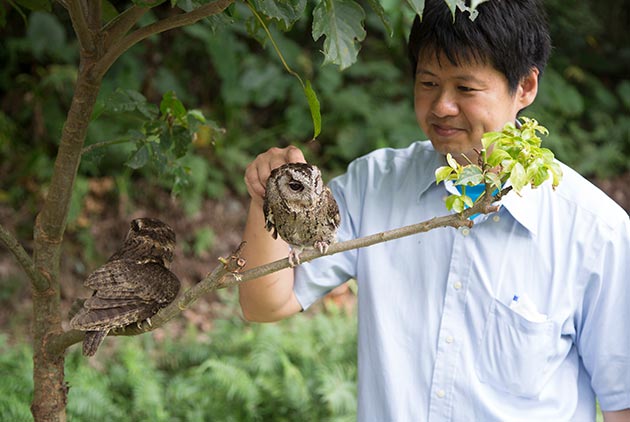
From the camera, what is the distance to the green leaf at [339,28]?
129cm

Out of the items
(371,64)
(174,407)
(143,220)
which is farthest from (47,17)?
(143,220)

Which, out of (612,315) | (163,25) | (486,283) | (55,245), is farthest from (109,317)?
(612,315)

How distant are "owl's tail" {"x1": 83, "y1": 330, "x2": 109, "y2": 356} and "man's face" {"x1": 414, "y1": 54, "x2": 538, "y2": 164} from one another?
3.18 feet

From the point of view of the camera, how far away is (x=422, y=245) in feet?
7.09

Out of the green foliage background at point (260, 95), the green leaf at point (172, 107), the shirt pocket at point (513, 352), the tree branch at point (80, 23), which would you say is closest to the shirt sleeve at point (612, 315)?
the shirt pocket at point (513, 352)

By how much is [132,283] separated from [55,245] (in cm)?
20

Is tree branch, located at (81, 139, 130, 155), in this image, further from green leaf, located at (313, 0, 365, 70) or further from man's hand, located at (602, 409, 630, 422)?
man's hand, located at (602, 409, 630, 422)

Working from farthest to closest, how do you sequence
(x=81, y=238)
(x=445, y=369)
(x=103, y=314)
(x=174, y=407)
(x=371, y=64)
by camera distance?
(x=371, y=64) < (x=81, y=238) < (x=174, y=407) < (x=445, y=369) < (x=103, y=314)

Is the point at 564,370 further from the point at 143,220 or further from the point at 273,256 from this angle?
the point at 143,220

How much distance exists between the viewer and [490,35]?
194cm

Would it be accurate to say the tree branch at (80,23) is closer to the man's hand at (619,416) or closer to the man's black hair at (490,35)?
the man's black hair at (490,35)

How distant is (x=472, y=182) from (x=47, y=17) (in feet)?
16.7

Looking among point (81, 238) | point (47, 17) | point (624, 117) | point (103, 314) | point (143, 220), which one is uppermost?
point (47, 17)

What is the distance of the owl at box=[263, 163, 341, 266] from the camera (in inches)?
63.6
